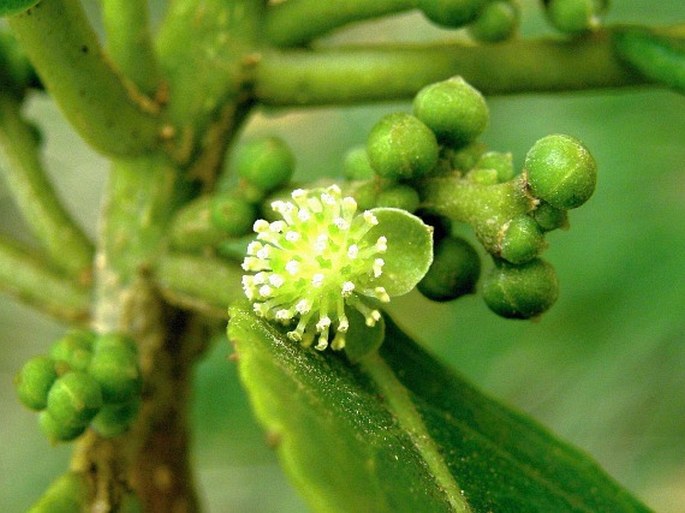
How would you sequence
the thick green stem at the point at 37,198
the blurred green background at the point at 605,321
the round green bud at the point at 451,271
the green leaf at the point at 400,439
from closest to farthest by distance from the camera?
the green leaf at the point at 400,439 < the round green bud at the point at 451,271 < the thick green stem at the point at 37,198 < the blurred green background at the point at 605,321

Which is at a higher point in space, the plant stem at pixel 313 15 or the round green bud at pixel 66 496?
the plant stem at pixel 313 15

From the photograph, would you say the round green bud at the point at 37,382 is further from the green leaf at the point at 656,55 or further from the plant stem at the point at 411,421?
the green leaf at the point at 656,55

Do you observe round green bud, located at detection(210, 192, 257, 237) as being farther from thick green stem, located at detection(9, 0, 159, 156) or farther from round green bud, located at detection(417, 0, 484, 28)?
round green bud, located at detection(417, 0, 484, 28)

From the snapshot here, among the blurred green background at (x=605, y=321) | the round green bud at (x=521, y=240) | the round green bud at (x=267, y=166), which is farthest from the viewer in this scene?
the blurred green background at (x=605, y=321)

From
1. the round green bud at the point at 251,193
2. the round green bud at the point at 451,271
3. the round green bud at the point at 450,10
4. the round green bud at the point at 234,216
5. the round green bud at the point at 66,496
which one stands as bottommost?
the round green bud at the point at 66,496

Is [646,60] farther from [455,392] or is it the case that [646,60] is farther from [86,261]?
[86,261]

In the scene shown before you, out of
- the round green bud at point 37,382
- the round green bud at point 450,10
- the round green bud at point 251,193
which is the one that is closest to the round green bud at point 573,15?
the round green bud at point 450,10

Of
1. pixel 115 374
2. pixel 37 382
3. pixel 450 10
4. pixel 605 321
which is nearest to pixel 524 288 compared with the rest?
pixel 450 10
